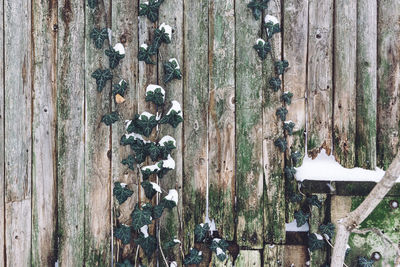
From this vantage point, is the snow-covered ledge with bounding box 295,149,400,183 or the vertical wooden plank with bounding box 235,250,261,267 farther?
the vertical wooden plank with bounding box 235,250,261,267

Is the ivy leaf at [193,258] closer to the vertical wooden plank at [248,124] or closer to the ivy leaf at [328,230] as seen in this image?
the vertical wooden plank at [248,124]

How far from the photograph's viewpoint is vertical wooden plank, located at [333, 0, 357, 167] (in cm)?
247

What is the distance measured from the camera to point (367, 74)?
247cm

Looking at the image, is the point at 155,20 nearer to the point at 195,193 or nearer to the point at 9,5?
the point at 9,5

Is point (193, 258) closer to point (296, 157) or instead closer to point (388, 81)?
point (296, 157)

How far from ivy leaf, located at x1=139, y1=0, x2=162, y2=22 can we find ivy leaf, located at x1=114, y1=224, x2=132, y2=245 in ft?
5.18

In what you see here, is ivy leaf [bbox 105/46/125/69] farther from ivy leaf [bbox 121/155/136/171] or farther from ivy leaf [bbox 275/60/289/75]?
ivy leaf [bbox 275/60/289/75]

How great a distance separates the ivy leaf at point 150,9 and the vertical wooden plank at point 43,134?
0.69 meters

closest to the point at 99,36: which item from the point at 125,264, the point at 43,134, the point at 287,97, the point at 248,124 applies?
the point at 43,134

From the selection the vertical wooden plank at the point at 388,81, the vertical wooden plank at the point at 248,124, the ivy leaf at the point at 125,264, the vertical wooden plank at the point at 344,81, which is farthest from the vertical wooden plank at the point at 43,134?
the vertical wooden plank at the point at 388,81

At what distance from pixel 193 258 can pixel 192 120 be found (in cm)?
103

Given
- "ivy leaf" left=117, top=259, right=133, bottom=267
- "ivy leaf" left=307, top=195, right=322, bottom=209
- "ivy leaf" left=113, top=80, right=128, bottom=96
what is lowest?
"ivy leaf" left=117, top=259, right=133, bottom=267

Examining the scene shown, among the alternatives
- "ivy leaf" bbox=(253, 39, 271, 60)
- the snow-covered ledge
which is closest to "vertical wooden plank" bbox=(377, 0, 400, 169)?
the snow-covered ledge

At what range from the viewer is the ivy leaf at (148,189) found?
8.09 ft
